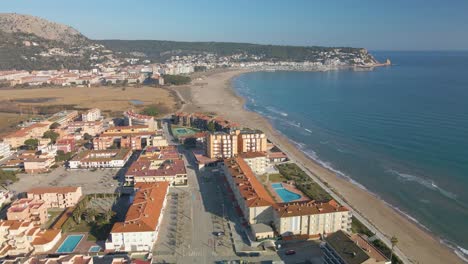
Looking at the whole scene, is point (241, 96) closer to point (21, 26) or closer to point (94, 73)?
point (94, 73)

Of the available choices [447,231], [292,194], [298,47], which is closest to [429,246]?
[447,231]

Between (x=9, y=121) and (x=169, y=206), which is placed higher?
(x=9, y=121)

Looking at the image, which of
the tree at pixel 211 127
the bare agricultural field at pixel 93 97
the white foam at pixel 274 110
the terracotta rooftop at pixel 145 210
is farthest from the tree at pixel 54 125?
the white foam at pixel 274 110

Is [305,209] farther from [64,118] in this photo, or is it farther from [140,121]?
[64,118]

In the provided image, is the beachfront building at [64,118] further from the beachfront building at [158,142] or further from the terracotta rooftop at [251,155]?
the terracotta rooftop at [251,155]

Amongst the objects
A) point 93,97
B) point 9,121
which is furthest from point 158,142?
point 93,97
